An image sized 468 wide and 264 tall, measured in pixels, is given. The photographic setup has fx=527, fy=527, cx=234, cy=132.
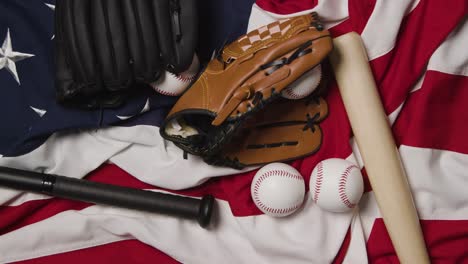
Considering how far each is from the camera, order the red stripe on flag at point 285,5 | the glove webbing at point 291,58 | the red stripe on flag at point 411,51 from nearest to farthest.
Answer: the glove webbing at point 291,58
the red stripe on flag at point 411,51
the red stripe on flag at point 285,5

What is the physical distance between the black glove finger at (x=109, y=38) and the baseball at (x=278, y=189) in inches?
15.6

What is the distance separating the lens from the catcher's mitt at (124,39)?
118cm

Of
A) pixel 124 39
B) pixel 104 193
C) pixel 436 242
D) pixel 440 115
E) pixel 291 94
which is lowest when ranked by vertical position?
pixel 436 242

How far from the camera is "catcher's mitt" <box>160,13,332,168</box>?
111 centimetres

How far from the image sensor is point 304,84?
1.15 meters

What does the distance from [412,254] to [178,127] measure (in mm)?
599

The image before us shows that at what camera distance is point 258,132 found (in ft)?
4.24

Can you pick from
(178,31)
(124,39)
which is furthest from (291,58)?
(124,39)

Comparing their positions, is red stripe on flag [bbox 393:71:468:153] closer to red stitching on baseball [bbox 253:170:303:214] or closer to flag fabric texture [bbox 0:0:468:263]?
flag fabric texture [bbox 0:0:468:263]

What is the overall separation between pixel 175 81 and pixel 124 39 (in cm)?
15

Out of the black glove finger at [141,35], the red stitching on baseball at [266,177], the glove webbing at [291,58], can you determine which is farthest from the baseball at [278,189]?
the black glove finger at [141,35]

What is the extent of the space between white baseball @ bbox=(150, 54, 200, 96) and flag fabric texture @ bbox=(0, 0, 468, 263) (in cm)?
6

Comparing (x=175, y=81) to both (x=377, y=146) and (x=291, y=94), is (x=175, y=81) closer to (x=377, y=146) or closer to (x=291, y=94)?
(x=291, y=94)

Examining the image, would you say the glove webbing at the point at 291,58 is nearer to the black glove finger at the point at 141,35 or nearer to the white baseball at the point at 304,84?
the white baseball at the point at 304,84
